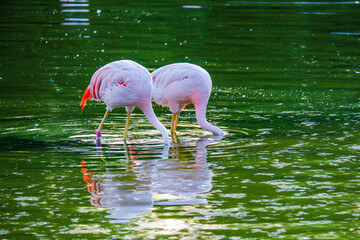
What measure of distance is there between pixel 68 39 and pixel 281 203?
1236 centimetres

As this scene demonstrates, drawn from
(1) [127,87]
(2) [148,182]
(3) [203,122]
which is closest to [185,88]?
A: (3) [203,122]

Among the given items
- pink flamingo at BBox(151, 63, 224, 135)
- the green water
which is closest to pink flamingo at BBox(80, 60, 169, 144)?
the green water

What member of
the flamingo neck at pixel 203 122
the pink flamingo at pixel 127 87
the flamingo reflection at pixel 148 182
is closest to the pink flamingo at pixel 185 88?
the flamingo neck at pixel 203 122

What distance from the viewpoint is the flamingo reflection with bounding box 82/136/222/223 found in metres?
6.45

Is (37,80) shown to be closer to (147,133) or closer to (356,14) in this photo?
(147,133)

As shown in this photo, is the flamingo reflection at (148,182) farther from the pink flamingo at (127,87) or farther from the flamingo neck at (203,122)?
the flamingo neck at (203,122)

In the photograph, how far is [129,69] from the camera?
916 centimetres

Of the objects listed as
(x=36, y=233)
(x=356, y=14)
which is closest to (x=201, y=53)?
(x=356, y=14)

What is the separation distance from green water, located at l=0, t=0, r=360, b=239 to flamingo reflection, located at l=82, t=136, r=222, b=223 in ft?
0.05

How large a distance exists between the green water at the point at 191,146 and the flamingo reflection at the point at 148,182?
0.02m

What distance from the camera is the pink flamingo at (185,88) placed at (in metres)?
9.66

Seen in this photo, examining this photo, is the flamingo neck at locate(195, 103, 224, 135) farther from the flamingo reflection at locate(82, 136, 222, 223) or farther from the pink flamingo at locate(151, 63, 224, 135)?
the flamingo reflection at locate(82, 136, 222, 223)

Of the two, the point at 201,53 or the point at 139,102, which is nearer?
the point at 139,102

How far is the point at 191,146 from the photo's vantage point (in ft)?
29.3
